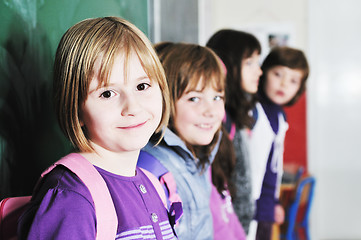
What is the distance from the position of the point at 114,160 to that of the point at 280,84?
62.2 inches

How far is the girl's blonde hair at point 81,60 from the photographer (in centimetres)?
81

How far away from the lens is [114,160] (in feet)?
2.93

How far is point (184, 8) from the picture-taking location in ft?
7.89

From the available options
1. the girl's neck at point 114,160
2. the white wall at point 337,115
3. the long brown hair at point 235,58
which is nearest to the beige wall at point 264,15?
the white wall at point 337,115

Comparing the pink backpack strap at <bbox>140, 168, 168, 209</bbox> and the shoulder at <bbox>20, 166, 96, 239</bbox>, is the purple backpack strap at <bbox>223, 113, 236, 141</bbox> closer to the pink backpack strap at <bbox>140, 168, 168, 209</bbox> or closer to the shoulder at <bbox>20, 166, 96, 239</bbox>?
the pink backpack strap at <bbox>140, 168, 168, 209</bbox>

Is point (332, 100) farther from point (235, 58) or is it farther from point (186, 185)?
point (186, 185)

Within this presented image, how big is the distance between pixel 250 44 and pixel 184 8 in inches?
25.1

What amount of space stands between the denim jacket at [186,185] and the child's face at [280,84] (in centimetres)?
108

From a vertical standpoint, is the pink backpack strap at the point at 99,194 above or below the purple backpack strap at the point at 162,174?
above

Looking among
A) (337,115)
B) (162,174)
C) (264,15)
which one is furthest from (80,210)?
(337,115)

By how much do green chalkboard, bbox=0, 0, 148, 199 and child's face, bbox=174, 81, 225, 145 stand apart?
0.33 meters

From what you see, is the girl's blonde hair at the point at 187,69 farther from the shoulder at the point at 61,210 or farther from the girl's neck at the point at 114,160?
the shoulder at the point at 61,210

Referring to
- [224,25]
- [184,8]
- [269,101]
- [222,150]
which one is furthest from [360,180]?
[222,150]

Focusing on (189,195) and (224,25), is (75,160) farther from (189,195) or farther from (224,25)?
(224,25)
